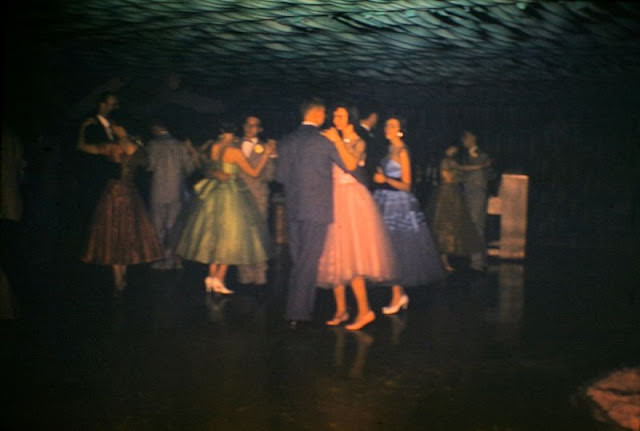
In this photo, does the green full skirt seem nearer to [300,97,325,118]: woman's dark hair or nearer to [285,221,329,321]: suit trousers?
[285,221,329,321]: suit trousers

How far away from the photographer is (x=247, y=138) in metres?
7.89

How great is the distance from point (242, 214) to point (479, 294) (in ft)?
9.77

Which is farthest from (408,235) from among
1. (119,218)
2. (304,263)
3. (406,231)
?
(119,218)

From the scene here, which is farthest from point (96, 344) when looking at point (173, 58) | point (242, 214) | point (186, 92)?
point (186, 92)

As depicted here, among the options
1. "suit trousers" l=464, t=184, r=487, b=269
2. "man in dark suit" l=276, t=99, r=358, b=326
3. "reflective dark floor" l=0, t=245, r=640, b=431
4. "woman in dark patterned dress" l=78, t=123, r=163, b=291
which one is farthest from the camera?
"suit trousers" l=464, t=184, r=487, b=269

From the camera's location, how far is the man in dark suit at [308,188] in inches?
231

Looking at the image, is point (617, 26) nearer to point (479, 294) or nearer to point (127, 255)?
point (479, 294)

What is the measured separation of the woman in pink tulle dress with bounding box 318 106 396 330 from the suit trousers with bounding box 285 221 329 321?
169mm

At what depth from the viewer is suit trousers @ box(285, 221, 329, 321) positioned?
5953 mm

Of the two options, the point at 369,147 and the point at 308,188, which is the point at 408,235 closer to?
the point at 369,147

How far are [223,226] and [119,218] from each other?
1152 millimetres

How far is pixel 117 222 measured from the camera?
760cm

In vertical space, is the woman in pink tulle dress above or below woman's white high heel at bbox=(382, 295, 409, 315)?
above

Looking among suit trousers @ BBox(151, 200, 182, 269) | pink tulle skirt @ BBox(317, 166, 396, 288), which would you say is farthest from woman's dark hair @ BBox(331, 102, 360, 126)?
suit trousers @ BBox(151, 200, 182, 269)
